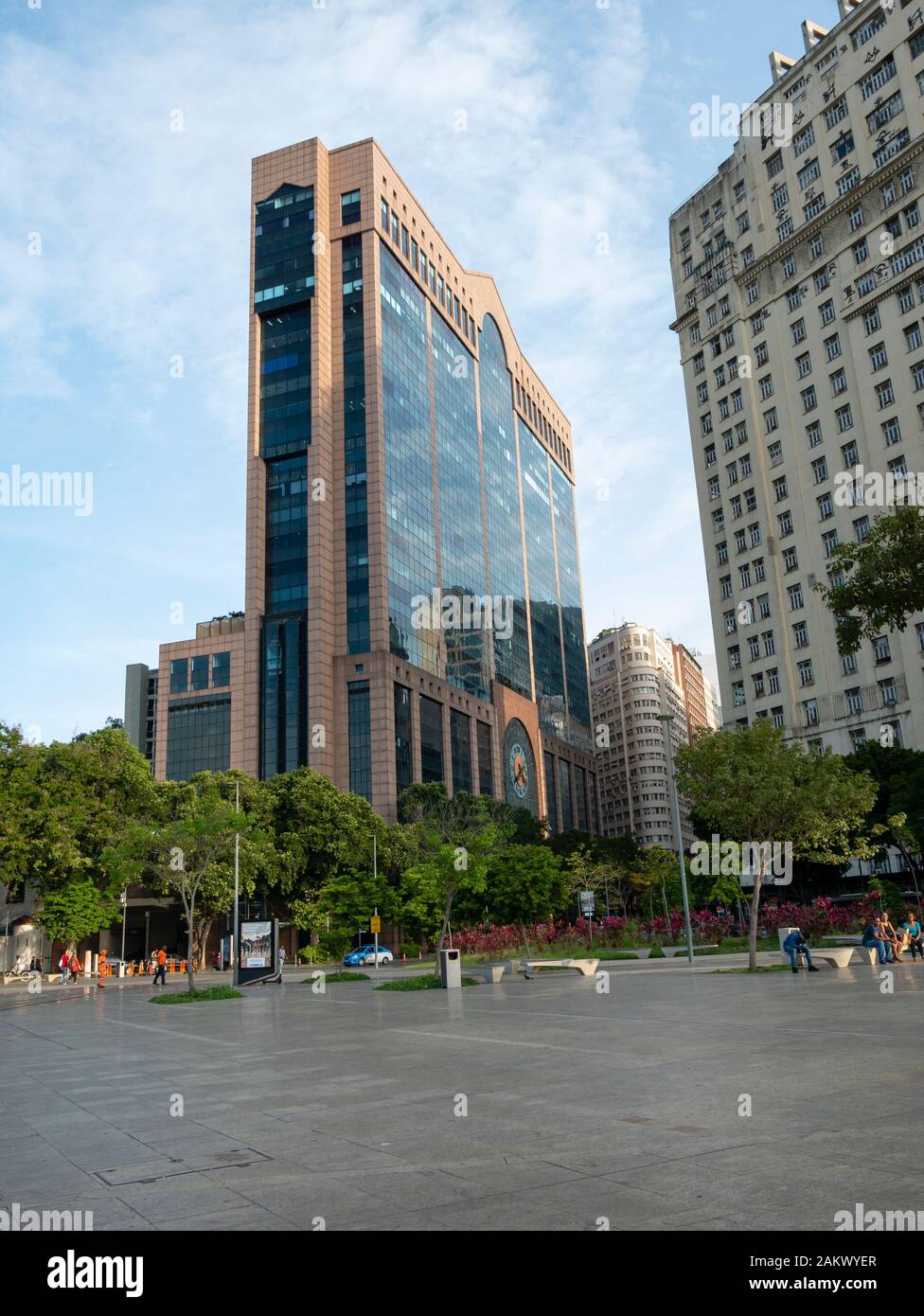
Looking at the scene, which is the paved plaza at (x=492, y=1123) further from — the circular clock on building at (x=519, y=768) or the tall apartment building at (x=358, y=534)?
the circular clock on building at (x=519, y=768)

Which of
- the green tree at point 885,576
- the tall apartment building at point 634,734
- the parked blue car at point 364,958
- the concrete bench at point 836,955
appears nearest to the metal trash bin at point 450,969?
the concrete bench at point 836,955

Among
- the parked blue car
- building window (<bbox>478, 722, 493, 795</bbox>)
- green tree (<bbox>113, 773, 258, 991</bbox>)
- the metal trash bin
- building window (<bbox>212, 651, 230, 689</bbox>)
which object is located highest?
building window (<bbox>212, 651, 230, 689</bbox>)

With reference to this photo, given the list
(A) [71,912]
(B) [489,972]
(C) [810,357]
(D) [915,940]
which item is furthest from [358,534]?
(D) [915,940]

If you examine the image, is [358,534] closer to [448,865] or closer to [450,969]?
[448,865]

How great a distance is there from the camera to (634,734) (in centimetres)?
17538

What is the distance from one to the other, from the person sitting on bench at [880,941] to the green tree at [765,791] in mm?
2798

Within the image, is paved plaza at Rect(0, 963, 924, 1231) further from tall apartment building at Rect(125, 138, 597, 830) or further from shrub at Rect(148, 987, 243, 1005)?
tall apartment building at Rect(125, 138, 597, 830)

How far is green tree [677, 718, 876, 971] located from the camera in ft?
88.3

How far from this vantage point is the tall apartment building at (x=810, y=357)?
68625 millimetres

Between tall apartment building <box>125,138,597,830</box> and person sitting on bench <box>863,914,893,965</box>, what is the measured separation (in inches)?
2380

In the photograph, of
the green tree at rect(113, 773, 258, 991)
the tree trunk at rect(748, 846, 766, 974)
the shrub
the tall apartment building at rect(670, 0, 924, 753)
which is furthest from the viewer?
the tall apartment building at rect(670, 0, 924, 753)

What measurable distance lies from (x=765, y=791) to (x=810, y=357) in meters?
60.4

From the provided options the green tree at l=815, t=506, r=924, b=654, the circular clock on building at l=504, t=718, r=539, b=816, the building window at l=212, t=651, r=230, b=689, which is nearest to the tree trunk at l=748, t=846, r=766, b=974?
the green tree at l=815, t=506, r=924, b=654
